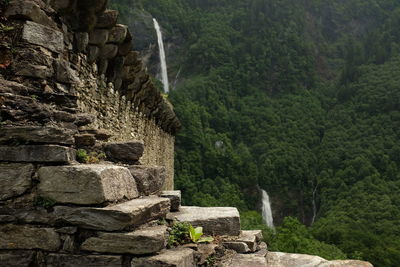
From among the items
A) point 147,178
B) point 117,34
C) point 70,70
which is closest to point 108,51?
point 117,34

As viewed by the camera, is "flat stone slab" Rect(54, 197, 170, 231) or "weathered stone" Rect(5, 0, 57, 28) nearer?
"flat stone slab" Rect(54, 197, 170, 231)

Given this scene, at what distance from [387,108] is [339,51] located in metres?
28.7

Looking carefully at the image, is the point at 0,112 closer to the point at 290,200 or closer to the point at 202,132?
the point at 202,132

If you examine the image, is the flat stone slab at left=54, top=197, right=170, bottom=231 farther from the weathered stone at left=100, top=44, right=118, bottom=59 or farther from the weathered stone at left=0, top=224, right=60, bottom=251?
the weathered stone at left=100, top=44, right=118, bottom=59

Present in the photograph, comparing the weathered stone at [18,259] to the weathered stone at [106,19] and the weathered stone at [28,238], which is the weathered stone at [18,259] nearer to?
the weathered stone at [28,238]

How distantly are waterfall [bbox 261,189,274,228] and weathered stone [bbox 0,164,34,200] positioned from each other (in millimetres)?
37872

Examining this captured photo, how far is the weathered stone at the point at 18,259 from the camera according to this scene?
9.61ft

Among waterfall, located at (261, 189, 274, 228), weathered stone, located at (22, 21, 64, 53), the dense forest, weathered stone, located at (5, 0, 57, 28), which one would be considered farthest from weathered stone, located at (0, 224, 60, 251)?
waterfall, located at (261, 189, 274, 228)

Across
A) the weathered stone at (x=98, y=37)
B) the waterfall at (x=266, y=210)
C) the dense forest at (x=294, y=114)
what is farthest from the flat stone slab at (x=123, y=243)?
the waterfall at (x=266, y=210)

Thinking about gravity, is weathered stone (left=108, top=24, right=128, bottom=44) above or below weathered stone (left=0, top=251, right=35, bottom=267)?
above

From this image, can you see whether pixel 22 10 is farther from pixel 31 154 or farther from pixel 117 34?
pixel 117 34

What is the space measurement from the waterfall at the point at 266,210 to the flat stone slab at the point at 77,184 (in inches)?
1488

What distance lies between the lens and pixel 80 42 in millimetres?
5410

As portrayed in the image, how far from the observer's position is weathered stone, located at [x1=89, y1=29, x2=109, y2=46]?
5841 millimetres
